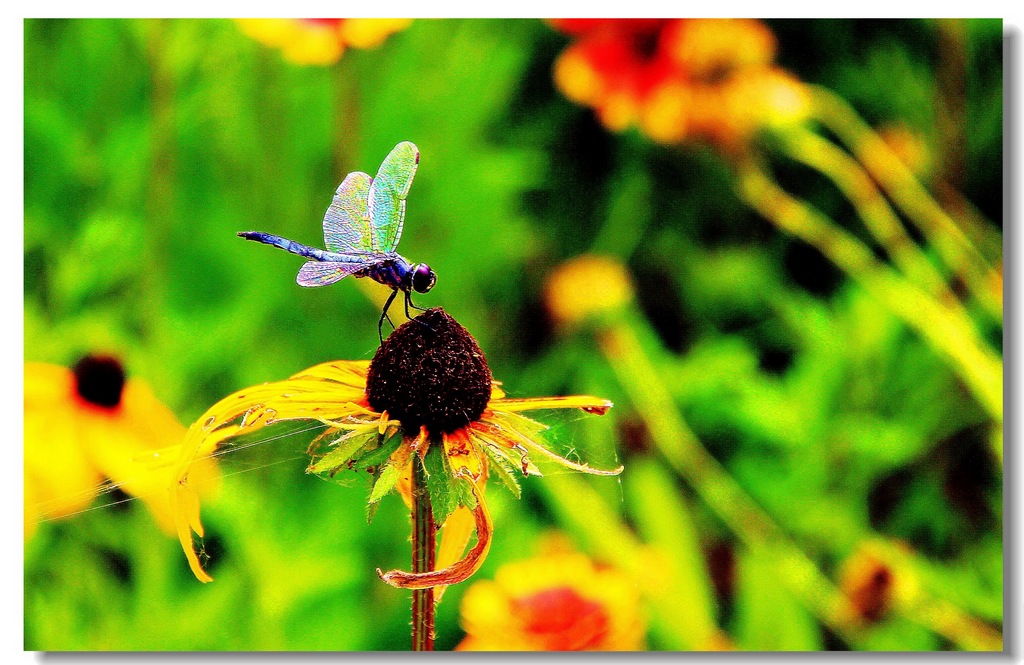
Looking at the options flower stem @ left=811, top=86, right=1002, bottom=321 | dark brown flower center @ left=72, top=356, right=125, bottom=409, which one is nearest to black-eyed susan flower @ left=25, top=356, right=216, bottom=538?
dark brown flower center @ left=72, top=356, right=125, bottom=409

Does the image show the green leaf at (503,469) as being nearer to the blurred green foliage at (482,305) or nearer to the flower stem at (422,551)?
the flower stem at (422,551)

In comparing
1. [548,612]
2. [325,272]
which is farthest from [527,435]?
[548,612]

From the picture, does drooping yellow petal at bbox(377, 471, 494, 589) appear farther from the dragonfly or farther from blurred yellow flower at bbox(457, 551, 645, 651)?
blurred yellow flower at bbox(457, 551, 645, 651)

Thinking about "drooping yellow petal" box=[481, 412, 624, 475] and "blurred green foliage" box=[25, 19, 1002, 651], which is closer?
"drooping yellow petal" box=[481, 412, 624, 475]

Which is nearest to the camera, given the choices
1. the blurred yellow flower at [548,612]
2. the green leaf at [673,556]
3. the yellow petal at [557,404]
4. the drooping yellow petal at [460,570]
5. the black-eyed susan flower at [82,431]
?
the drooping yellow petal at [460,570]

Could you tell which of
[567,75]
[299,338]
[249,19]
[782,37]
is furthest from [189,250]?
[782,37]

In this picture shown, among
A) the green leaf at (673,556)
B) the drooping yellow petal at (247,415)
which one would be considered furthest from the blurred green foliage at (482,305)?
the drooping yellow petal at (247,415)
